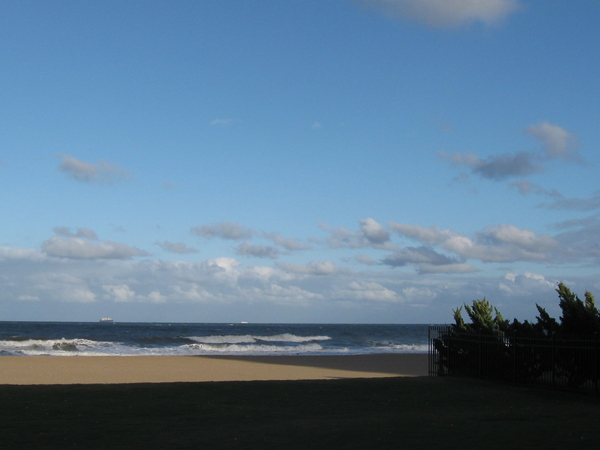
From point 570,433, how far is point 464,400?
4.10 meters

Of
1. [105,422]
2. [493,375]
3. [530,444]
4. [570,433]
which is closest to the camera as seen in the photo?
[530,444]

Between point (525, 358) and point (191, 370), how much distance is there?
49.0ft

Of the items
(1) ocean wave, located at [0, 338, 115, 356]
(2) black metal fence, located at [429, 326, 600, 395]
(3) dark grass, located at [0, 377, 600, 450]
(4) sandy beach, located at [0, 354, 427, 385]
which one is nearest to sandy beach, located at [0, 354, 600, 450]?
(3) dark grass, located at [0, 377, 600, 450]

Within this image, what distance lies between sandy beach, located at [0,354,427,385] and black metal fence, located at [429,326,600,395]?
603 cm

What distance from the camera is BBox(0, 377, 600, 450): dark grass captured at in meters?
8.70

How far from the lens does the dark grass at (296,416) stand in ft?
28.6

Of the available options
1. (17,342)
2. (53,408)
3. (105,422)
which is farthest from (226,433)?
(17,342)

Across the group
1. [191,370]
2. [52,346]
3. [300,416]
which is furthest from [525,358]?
[52,346]

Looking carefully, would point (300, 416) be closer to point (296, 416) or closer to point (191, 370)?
point (296, 416)

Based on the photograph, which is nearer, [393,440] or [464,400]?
[393,440]

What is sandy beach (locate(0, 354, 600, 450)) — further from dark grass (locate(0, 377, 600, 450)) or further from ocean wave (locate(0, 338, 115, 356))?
ocean wave (locate(0, 338, 115, 356))

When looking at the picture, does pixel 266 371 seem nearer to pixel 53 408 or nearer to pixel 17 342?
pixel 53 408

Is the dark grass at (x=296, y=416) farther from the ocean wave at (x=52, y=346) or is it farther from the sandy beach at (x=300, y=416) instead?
the ocean wave at (x=52, y=346)

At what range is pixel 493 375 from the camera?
56.1 ft
